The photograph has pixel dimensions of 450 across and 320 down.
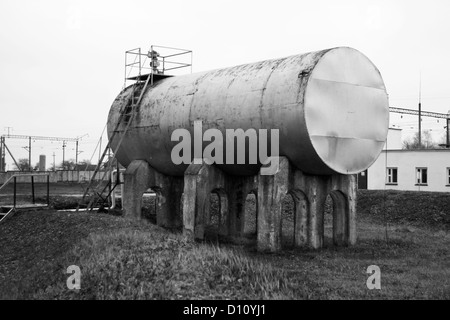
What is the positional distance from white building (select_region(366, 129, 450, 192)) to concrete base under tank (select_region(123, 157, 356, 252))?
20.4 m

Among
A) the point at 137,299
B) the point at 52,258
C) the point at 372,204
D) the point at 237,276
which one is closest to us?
the point at 137,299

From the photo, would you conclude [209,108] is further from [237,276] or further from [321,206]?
[237,276]

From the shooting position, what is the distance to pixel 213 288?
10062 mm

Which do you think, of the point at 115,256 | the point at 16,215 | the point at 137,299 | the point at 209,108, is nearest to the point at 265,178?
the point at 209,108

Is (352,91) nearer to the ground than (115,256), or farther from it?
farther from it

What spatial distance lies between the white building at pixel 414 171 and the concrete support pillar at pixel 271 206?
23.2m

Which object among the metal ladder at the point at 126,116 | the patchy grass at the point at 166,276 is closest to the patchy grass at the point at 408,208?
the metal ladder at the point at 126,116

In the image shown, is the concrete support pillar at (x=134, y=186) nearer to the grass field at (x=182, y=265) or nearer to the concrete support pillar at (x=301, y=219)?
the grass field at (x=182, y=265)

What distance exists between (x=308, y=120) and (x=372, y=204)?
56.0 feet

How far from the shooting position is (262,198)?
16.1 metres

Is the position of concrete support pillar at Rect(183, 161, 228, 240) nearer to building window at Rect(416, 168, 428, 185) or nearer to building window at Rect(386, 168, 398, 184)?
building window at Rect(416, 168, 428, 185)

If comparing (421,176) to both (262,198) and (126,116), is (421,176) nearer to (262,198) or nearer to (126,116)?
(126,116)

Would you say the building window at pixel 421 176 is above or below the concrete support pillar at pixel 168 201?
above

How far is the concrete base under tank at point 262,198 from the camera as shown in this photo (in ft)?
52.7
